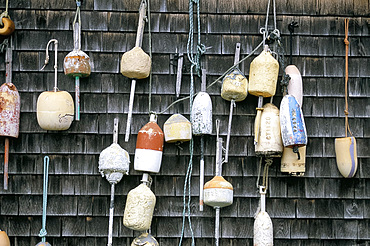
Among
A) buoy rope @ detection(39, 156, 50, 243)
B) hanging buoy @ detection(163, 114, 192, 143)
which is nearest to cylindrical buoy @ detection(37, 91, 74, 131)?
buoy rope @ detection(39, 156, 50, 243)

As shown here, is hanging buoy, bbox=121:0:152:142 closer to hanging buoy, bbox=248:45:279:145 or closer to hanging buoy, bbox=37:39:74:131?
hanging buoy, bbox=37:39:74:131

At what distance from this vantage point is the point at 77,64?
450 cm

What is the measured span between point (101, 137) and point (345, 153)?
2.00 metres

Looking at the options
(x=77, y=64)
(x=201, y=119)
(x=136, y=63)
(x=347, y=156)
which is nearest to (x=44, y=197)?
(x=77, y=64)

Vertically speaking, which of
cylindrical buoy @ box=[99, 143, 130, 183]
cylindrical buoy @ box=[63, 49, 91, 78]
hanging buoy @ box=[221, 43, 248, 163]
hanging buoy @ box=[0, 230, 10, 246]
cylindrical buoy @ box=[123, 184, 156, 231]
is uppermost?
cylindrical buoy @ box=[63, 49, 91, 78]

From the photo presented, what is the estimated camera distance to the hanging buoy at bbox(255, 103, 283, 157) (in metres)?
4.42

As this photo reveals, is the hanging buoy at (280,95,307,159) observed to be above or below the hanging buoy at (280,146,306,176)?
above

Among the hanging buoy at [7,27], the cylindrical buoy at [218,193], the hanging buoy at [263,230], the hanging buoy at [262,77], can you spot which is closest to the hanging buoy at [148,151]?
the cylindrical buoy at [218,193]

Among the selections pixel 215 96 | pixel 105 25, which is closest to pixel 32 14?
pixel 105 25

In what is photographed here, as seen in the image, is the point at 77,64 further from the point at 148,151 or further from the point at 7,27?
the point at 148,151

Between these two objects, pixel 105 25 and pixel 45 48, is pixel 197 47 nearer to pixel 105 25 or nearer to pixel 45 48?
pixel 105 25

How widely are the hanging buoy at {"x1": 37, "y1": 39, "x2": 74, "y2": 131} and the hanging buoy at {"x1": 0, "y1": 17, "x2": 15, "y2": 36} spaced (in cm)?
60

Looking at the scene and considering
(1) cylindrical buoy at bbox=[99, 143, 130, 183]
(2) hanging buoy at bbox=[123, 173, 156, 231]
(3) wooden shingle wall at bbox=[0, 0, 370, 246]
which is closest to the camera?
(2) hanging buoy at bbox=[123, 173, 156, 231]

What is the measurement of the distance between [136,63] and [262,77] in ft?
3.36
